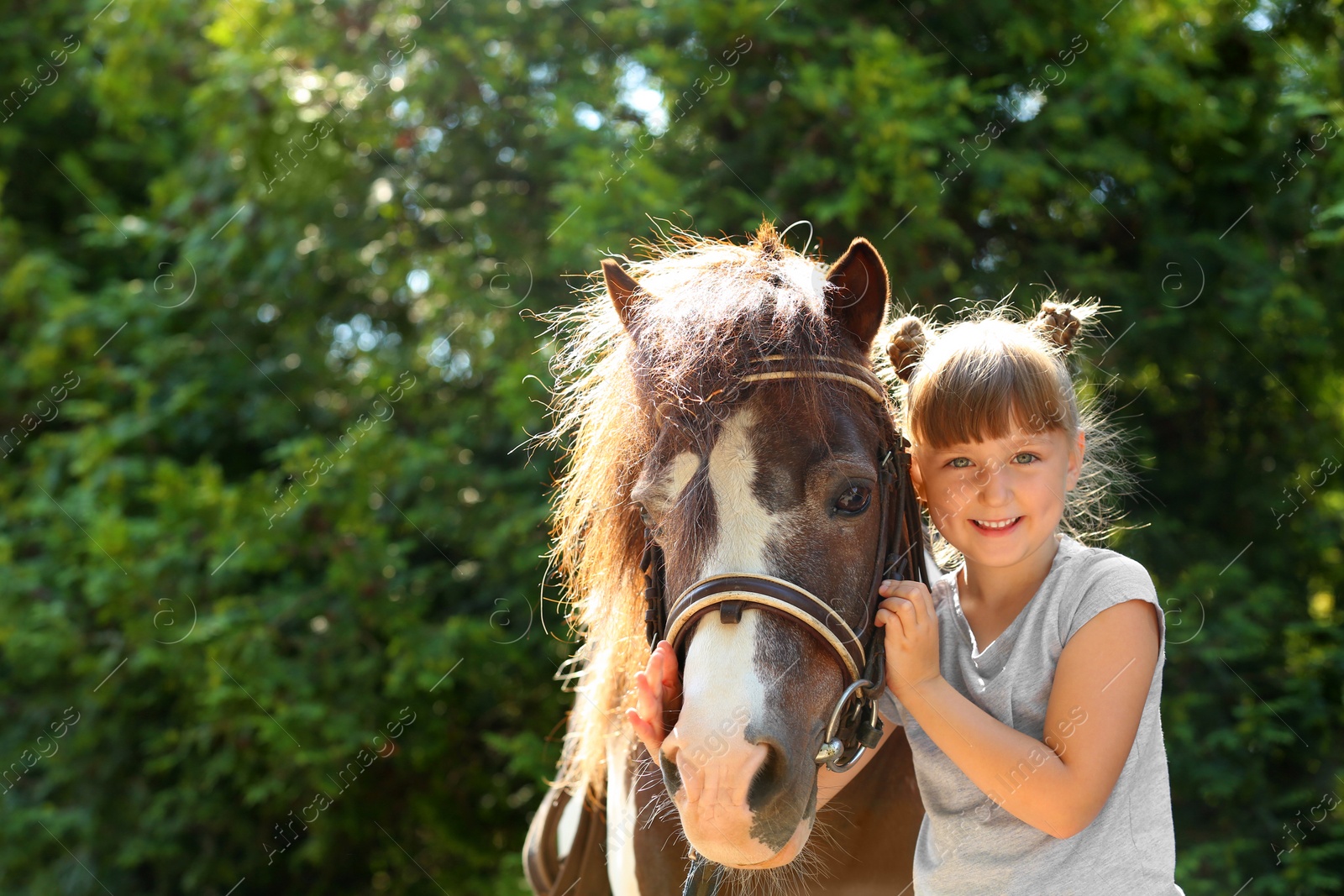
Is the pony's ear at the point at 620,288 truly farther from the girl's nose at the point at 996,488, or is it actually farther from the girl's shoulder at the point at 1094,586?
the girl's shoulder at the point at 1094,586

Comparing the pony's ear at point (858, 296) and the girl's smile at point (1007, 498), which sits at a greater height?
the pony's ear at point (858, 296)

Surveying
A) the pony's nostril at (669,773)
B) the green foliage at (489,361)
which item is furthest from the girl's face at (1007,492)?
the green foliage at (489,361)

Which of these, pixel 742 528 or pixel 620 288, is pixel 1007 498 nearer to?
pixel 742 528

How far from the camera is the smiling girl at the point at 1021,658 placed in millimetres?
1313

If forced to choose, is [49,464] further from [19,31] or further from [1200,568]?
[1200,568]

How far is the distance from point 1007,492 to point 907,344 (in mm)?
389

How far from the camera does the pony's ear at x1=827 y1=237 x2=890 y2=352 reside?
1646 mm

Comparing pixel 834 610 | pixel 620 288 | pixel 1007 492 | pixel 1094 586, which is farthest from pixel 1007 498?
pixel 620 288

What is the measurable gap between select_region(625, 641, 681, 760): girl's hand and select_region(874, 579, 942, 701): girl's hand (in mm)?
331

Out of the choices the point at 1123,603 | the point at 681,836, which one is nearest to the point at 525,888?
the point at 681,836

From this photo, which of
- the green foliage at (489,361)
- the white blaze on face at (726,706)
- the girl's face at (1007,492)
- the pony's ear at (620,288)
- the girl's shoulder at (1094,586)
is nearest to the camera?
the white blaze on face at (726,706)

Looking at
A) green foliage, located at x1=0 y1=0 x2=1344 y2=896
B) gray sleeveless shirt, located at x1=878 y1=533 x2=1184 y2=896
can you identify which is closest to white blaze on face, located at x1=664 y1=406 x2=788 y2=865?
gray sleeveless shirt, located at x1=878 y1=533 x2=1184 y2=896

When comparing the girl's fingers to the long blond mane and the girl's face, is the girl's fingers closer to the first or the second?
the long blond mane

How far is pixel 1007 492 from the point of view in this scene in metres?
1.45
